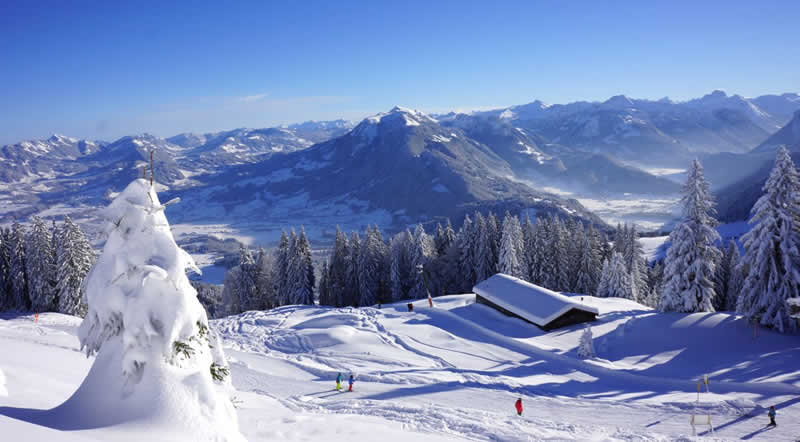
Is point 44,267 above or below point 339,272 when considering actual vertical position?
above

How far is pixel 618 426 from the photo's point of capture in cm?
2053

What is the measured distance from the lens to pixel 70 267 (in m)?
47.8

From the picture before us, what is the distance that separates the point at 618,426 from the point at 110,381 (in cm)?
2091

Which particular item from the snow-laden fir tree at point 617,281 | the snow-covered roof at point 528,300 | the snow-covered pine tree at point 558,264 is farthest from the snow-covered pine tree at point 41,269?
the snow-laden fir tree at point 617,281

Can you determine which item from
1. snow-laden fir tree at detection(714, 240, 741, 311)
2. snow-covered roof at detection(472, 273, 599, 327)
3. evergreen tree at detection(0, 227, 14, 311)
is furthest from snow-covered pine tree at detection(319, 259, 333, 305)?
snow-laden fir tree at detection(714, 240, 741, 311)

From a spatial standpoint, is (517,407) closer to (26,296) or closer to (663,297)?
(663,297)

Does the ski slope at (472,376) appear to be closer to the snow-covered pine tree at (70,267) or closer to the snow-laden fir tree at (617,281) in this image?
the snow-covered pine tree at (70,267)

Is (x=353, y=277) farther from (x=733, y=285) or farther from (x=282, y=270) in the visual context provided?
(x=733, y=285)

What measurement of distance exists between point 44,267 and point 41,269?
0.53 meters

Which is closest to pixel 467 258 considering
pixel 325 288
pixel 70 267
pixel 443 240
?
pixel 443 240

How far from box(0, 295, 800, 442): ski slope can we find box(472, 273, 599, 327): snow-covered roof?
120 cm

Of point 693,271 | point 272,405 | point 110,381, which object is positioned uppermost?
point 110,381

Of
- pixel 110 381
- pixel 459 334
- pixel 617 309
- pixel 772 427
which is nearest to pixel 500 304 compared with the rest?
pixel 459 334

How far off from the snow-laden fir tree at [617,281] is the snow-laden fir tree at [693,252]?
1574 centimetres
